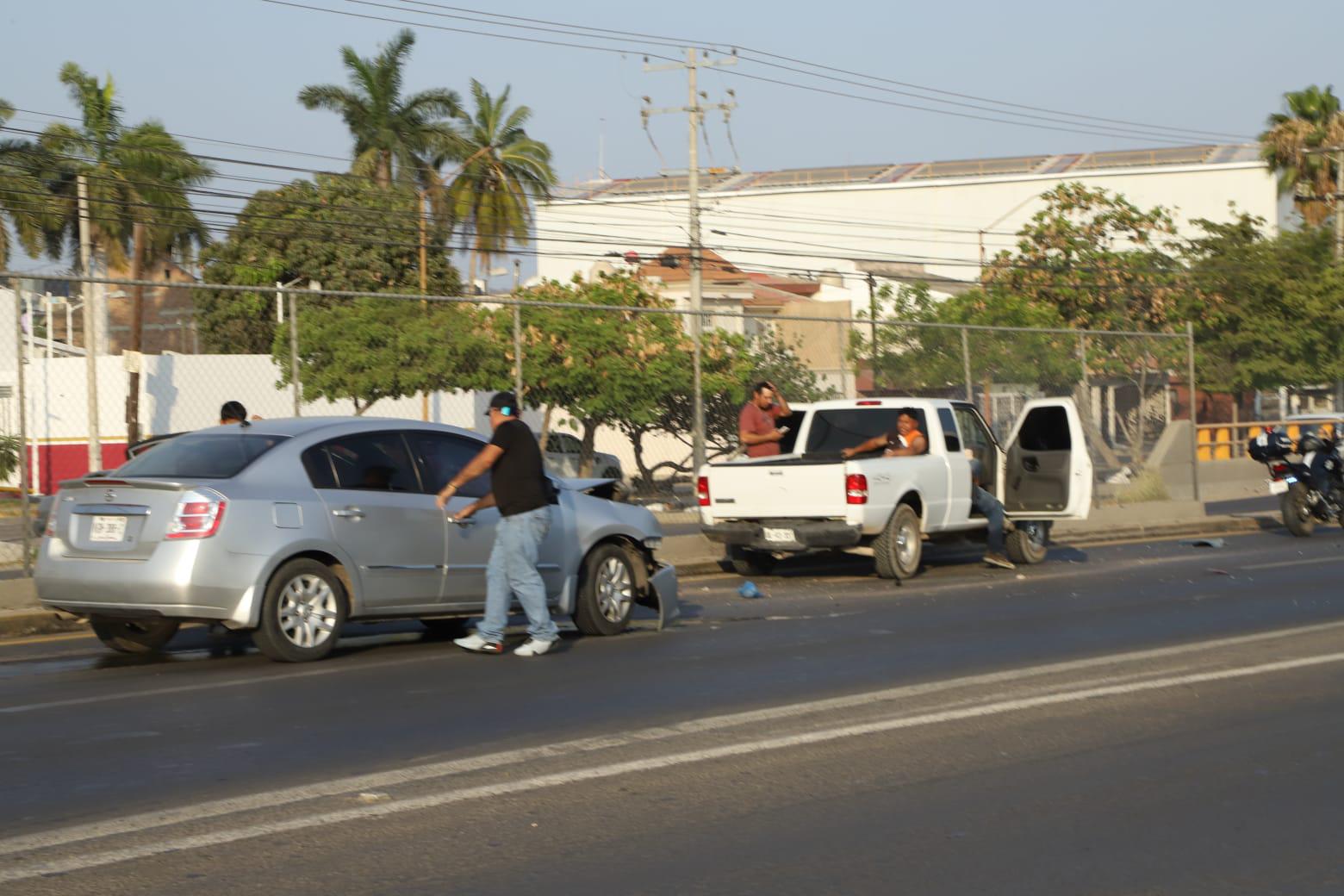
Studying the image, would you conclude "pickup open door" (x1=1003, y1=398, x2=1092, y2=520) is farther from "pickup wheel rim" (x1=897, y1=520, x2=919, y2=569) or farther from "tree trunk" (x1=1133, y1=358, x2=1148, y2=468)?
"tree trunk" (x1=1133, y1=358, x2=1148, y2=468)

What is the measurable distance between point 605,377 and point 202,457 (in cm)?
1476

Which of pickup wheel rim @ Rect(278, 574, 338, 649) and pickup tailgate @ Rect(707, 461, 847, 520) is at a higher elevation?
pickup tailgate @ Rect(707, 461, 847, 520)

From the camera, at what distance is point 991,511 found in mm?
17641

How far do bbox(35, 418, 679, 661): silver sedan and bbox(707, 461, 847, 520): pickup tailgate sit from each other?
4760 mm

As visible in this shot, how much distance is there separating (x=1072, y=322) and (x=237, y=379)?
39095 millimetres

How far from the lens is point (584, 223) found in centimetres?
9488

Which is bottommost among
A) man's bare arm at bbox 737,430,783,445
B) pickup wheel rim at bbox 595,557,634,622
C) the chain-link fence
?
pickup wheel rim at bbox 595,557,634,622

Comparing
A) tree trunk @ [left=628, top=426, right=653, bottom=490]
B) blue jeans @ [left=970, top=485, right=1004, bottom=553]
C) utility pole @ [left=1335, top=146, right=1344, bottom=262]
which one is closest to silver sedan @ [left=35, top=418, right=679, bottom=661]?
blue jeans @ [left=970, top=485, right=1004, bottom=553]

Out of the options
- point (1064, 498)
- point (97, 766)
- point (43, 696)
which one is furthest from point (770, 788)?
point (1064, 498)

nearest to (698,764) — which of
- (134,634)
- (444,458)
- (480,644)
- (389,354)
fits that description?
(480,644)

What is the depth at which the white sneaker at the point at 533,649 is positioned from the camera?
10359mm

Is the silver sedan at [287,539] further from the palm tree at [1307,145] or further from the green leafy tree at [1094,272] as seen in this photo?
the palm tree at [1307,145]

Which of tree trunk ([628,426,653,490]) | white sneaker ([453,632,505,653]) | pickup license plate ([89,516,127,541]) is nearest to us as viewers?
pickup license plate ([89,516,127,541])

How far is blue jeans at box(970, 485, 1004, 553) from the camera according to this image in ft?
57.9
